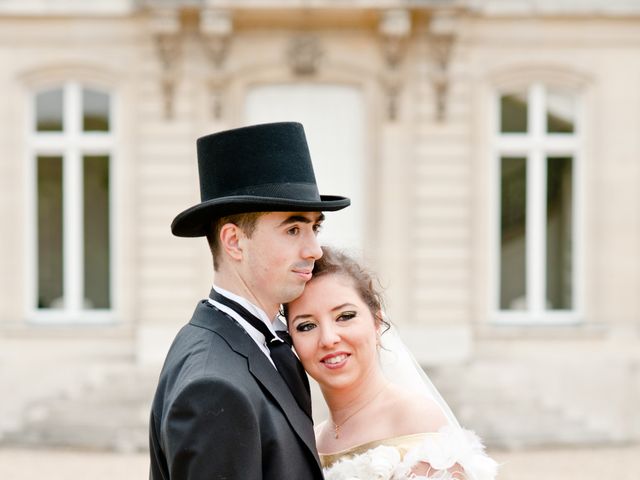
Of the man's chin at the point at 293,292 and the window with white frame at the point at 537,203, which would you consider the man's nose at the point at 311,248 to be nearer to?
the man's chin at the point at 293,292

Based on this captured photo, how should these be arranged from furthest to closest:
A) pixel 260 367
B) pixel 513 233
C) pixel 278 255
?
pixel 513 233, pixel 278 255, pixel 260 367

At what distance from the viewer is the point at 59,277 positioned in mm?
9992

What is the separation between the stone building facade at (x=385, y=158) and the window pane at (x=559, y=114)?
22 mm

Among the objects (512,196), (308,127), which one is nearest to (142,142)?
(308,127)

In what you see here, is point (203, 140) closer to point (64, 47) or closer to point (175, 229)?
point (175, 229)

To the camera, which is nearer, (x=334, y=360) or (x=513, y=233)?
(x=334, y=360)

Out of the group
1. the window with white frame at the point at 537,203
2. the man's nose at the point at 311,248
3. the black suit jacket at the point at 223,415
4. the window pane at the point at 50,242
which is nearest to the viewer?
the black suit jacket at the point at 223,415

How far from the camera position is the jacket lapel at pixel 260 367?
208 centimetres

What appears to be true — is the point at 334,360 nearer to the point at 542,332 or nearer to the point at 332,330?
the point at 332,330

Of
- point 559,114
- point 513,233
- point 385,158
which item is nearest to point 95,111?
point 385,158

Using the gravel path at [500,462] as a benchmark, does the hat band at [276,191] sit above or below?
above

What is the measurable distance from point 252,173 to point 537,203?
7.97m

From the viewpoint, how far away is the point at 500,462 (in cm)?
771

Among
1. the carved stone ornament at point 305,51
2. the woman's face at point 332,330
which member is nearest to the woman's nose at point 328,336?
the woman's face at point 332,330
